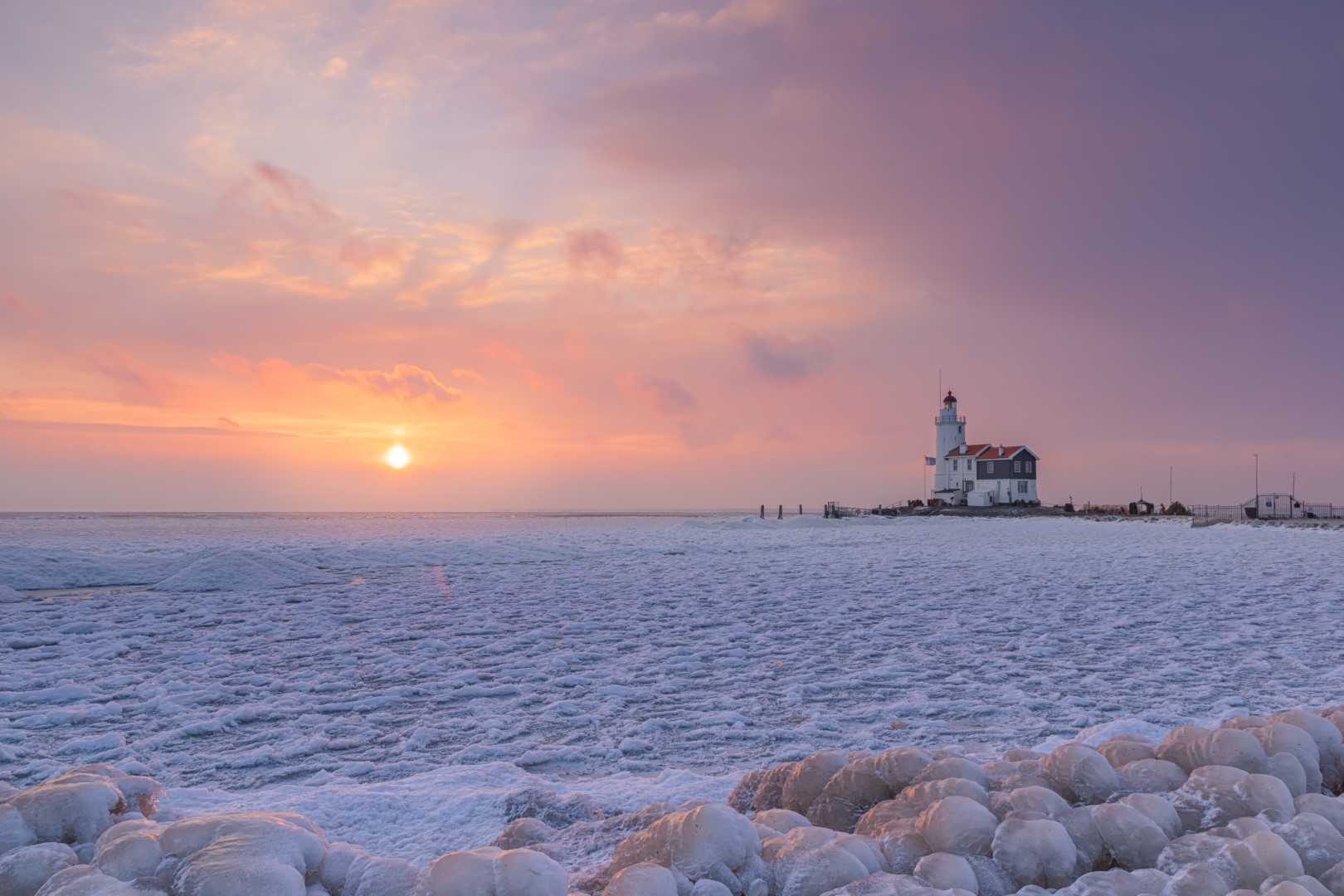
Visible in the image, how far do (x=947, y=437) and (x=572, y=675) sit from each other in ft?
254

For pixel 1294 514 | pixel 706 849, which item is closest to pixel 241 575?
pixel 706 849

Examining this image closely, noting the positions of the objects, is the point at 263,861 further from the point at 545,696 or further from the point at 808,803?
the point at 545,696

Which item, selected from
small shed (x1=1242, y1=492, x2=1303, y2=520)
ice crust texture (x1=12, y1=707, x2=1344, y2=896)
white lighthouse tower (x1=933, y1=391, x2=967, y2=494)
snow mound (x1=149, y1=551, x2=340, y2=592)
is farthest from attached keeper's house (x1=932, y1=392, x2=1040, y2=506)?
ice crust texture (x1=12, y1=707, x2=1344, y2=896)

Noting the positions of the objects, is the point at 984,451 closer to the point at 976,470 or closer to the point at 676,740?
the point at 976,470

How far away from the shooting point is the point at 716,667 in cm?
728

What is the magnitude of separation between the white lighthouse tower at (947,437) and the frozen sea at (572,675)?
6331 centimetres

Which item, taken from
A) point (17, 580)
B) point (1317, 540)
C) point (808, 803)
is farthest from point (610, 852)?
point (1317, 540)

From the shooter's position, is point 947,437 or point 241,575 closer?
point 241,575

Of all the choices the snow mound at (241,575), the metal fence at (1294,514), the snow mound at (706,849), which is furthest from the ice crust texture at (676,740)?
the metal fence at (1294,514)

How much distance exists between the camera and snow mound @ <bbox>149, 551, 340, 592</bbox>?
48.1 ft

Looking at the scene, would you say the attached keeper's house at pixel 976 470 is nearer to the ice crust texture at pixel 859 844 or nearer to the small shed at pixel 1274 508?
the small shed at pixel 1274 508

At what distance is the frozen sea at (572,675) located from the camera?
14.2ft

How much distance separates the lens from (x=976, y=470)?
2931 inches

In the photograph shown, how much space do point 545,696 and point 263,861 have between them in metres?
4.14
